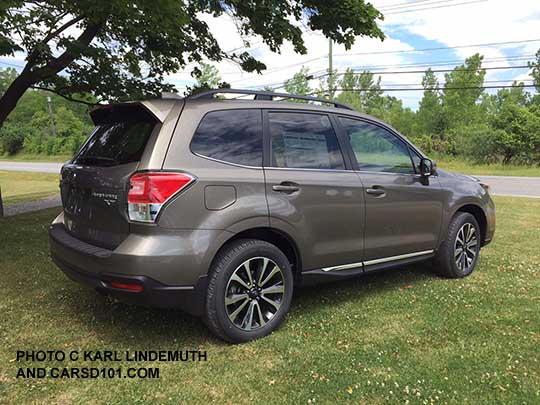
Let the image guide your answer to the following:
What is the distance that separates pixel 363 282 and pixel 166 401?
2713 mm

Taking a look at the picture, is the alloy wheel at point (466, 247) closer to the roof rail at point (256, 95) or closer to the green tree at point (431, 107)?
the roof rail at point (256, 95)

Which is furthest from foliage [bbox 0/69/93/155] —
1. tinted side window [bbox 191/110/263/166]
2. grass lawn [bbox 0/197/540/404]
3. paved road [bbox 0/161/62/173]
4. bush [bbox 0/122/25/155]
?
tinted side window [bbox 191/110/263/166]

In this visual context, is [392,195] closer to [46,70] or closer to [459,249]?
[459,249]

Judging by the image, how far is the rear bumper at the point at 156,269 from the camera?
2.80 m

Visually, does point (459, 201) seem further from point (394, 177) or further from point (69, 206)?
point (69, 206)

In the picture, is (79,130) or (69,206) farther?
(79,130)

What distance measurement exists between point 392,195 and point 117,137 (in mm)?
2466

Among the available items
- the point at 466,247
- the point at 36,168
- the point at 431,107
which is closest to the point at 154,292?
the point at 466,247

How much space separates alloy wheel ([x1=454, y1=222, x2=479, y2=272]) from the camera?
4832 millimetres

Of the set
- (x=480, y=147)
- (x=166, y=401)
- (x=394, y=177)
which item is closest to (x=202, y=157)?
(x=166, y=401)

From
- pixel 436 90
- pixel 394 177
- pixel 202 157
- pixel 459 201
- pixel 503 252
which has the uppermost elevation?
pixel 436 90

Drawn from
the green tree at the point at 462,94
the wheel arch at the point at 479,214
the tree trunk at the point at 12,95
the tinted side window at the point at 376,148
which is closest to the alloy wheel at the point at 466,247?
the wheel arch at the point at 479,214

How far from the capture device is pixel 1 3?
373cm

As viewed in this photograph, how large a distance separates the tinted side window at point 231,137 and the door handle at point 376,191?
3.75 ft
